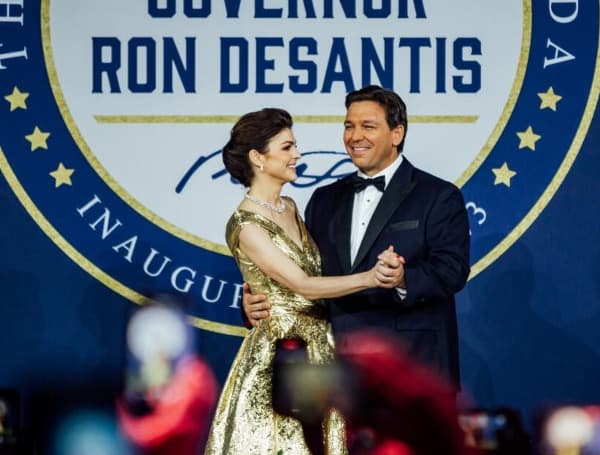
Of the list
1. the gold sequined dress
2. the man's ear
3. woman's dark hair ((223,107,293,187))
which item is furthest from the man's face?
the gold sequined dress

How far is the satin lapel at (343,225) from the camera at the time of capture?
4.89 meters

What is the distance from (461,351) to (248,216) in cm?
134

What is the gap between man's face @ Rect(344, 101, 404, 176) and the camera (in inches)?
193

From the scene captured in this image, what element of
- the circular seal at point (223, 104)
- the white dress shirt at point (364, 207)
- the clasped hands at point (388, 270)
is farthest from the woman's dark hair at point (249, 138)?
the circular seal at point (223, 104)

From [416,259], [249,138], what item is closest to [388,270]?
[416,259]

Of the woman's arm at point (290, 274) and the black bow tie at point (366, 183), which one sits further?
the black bow tie at point (366, 183)

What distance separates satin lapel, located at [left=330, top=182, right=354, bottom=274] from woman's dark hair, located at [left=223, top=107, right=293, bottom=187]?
1.03ft

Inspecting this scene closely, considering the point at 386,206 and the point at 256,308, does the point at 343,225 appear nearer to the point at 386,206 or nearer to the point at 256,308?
the point at 386,206

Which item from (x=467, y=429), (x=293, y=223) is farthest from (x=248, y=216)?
(x=467, y=429)

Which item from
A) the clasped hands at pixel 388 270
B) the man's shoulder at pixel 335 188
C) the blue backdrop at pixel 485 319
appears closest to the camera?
the clasped hands at pixel 388 270

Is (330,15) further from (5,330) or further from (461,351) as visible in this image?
(5,330)

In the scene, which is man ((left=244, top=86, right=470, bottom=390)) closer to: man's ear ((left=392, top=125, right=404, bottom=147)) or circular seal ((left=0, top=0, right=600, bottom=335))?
man's ear ((left=392, top=125, right=404, bottom=147))

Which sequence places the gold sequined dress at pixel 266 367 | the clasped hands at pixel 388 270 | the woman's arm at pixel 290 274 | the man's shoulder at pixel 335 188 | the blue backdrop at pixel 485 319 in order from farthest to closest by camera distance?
1. the blue backdrop at pixel 485 319
2. the man's shoulder at pixel 335 188
3. the gold sequined dress at pixel 266 367
4. the woman's arm at pixel 290 274
5. the clasped hands at pixel 388 270

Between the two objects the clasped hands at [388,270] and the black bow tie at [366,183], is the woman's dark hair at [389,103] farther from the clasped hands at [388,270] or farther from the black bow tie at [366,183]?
the clasped hands at [388,270]
